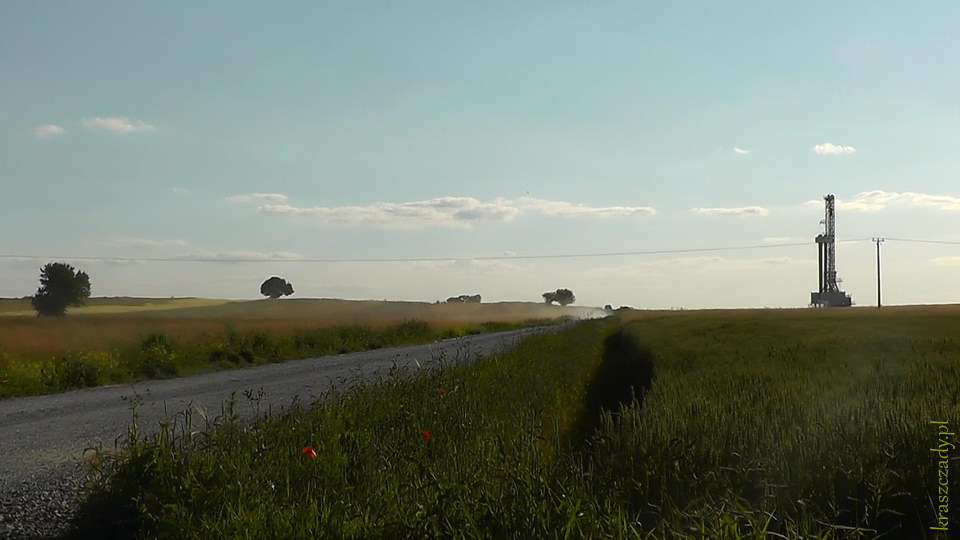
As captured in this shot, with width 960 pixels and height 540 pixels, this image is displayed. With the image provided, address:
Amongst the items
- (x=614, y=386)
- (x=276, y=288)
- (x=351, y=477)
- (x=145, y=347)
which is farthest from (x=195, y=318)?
(x=276, y=288)

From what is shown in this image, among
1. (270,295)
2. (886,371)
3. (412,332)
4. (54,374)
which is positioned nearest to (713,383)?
(886,371)

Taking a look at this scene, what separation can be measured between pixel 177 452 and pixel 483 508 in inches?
150

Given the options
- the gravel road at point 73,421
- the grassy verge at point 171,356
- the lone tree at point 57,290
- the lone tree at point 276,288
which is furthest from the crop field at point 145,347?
the lone tree at point 276,288

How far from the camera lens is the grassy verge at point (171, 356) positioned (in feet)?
77.0

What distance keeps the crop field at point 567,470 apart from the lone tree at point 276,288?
121841 mm

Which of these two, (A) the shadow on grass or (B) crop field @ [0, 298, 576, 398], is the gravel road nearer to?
(B) crop field @ [0, 298, 576, 398]

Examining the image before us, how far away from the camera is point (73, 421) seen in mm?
14562

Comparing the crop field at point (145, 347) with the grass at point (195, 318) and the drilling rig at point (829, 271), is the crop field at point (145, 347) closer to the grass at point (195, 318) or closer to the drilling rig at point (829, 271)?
the grass at point (195, 318)

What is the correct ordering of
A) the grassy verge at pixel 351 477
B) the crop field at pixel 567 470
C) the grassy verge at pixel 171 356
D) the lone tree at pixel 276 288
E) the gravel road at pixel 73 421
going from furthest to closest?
the lone tree at pixel 276 288
the grassy verge at pixel 171 356
the gravel road at pixel 73 421
the grassy verge at pixel 351 477
the crop field at pixel 567 470

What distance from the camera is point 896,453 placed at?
6574mm

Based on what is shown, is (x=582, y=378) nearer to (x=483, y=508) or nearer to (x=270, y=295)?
(x=483, y=508)

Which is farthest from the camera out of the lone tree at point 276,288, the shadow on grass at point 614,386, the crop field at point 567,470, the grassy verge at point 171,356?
the lone tree at point 276,288

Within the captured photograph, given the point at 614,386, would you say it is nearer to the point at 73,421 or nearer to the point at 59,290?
the point at 73,421

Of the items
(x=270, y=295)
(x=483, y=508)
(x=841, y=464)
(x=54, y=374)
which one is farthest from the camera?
(x=270, y=295)
